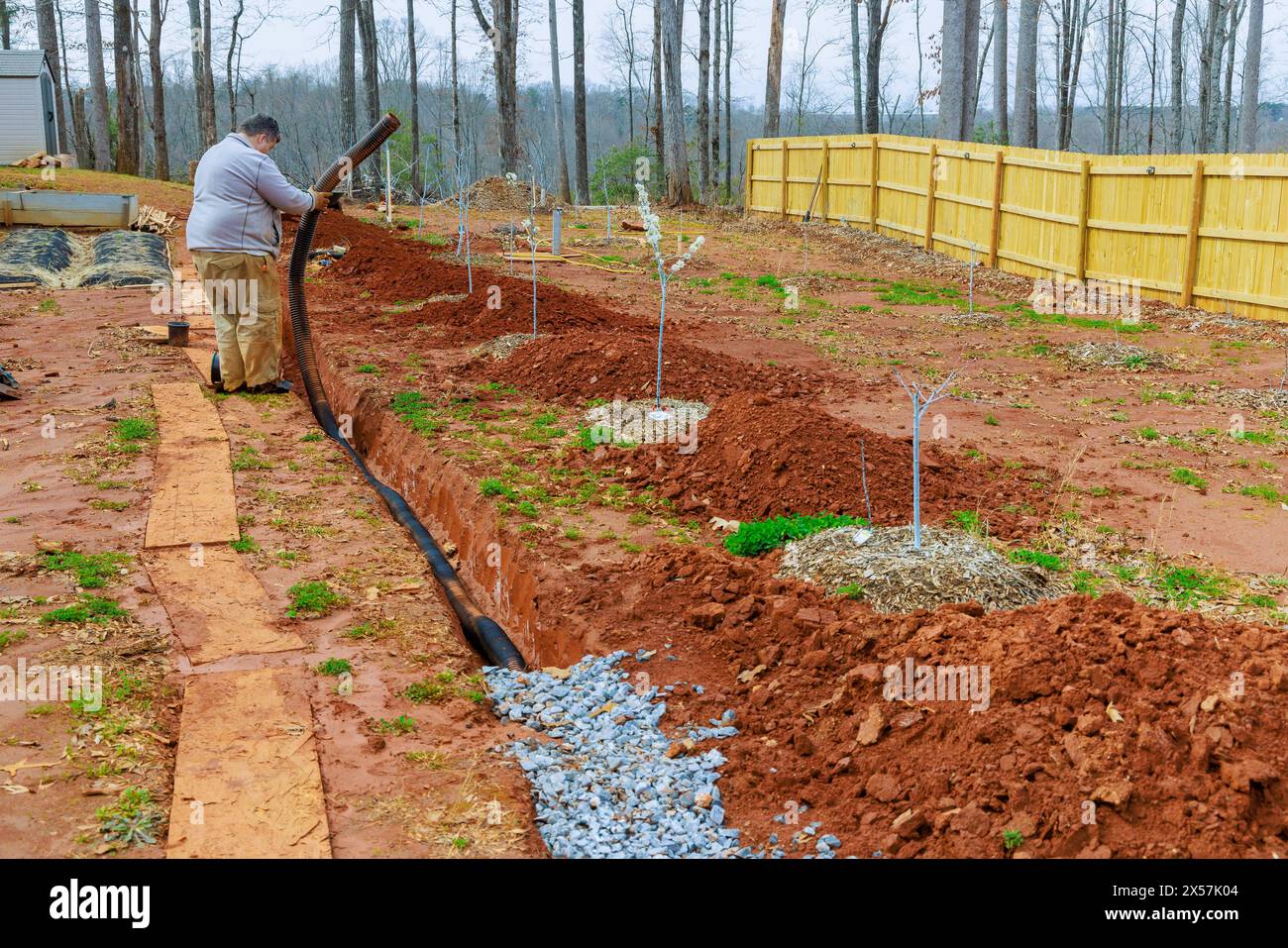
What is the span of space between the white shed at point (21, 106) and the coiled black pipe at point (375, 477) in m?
26.4

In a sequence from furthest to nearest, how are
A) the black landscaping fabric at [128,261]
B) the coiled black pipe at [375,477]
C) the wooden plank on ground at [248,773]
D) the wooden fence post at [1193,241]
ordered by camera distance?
1. the black landscaping fabric at [128,261]
2. the wooden fence post at [1193,241]
3. the coiled black pipe at [375,477]
4. the wooden plank on ground at [248,773]

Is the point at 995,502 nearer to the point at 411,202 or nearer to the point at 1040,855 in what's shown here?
the point at 1040,855

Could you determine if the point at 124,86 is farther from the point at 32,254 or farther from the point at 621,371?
the point at 621,371

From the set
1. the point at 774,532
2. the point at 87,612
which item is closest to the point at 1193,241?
the point at 774,532

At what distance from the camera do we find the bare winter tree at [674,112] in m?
27.2

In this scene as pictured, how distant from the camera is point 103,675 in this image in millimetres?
4488

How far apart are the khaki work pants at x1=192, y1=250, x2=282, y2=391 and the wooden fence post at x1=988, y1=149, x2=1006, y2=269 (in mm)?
12019

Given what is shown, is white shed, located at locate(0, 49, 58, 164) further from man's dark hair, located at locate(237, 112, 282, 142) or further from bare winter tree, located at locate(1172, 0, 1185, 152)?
bare winter tree, located at locate(1172, 0, 1185, 152)

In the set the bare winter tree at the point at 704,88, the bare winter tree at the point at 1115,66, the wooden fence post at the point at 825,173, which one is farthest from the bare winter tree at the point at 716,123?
the bare winter tree at the point at 1115,66

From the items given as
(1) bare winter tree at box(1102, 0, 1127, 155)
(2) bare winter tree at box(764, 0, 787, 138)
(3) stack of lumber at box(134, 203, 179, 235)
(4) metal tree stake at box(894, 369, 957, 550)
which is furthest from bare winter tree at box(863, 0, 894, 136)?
(4) metal tree stake at box(894, 369, 957, 550)

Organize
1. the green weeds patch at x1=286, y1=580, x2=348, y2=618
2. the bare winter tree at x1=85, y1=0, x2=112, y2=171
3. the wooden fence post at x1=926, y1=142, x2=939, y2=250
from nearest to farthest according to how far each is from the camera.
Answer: the green weeds patch at x1=286, y1=580, x2=348, y2=618
the wooden fence post at x1=926, y1=142, x2=939, y2=250
the bare winter tree at x1=85, y1=0, x2=112, y2=171

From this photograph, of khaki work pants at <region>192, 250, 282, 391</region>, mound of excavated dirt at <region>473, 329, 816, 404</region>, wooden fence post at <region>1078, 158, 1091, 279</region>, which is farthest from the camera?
wooden fence post at <region>1078, 158, 1091, 279</region>

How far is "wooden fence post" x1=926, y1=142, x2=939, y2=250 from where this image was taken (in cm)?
1959

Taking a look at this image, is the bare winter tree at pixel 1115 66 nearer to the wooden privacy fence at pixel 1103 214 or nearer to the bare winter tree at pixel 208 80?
the wooden privacy fence at pixel 1103 214
